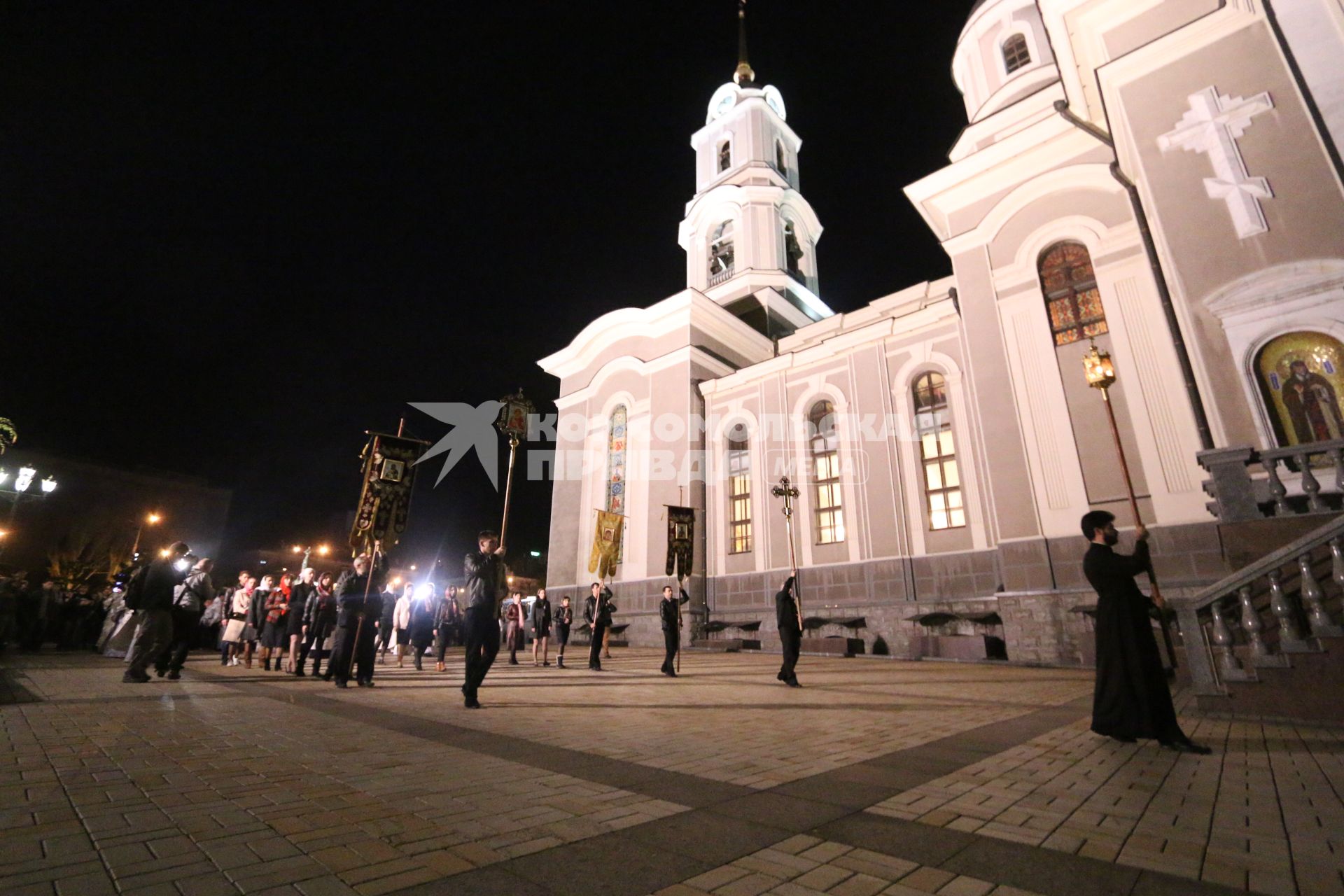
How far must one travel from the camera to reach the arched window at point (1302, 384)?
30.2ft

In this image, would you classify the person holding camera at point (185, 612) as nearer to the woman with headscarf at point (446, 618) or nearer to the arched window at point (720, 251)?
the woman with headscarf at point (446, 618)

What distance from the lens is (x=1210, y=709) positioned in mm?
5930

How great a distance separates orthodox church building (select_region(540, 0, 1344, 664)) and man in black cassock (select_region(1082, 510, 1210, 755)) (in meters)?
5.59

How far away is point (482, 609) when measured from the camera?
661cm

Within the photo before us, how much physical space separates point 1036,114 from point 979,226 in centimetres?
652

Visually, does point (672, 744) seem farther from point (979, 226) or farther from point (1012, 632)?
point (979, 226)

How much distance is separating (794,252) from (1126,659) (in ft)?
93.9

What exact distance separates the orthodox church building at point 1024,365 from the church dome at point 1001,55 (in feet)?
0.33

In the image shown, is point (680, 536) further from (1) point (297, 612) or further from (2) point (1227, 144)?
(2) point (1227, 144)

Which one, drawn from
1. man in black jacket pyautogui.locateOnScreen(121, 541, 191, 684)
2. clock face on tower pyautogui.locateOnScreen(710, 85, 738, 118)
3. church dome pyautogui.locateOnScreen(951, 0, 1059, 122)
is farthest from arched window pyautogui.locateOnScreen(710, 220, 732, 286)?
man in black jacket pyautogui.locateOnScreen(121, 541, 191, 684)

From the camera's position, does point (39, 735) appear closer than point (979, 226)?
Yes

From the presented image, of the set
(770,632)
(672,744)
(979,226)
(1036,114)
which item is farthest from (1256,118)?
(770,632)

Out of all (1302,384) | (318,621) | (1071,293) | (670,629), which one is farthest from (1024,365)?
(318,621)

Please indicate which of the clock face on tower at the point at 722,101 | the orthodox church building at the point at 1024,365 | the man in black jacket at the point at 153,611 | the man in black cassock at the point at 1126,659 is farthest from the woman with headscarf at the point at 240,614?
the clock face on tower at the point at 722,101
